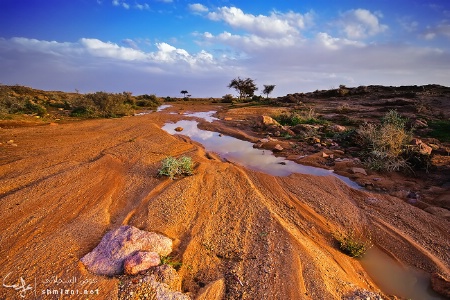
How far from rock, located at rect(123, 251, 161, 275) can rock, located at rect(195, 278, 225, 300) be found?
61cm

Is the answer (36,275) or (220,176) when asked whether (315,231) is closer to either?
(220,176)

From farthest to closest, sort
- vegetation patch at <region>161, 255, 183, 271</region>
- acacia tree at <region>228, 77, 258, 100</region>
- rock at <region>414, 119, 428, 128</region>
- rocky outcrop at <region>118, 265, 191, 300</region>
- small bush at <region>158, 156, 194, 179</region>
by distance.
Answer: acacia tree at <region>228, 77, 258, 100</region> < rock at <region>414, 119, 428, 128</region> < small bush at <region>158, 156, 194, 179</region> < vegetation patch at <region>161, 255, 183, 271</region> < rocky outcrop at <region>118, 265, 191, 300</region>

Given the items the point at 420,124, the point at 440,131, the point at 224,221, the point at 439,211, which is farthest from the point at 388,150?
the point at 420,124

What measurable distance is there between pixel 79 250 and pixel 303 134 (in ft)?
31.8

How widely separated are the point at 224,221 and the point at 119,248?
1713 mm

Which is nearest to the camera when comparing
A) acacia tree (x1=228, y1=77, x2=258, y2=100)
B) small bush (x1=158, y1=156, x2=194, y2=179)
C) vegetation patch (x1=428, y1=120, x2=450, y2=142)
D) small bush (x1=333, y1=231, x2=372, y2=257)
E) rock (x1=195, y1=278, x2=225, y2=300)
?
rock (x1=195, y1=278, x2=225, y2=300)

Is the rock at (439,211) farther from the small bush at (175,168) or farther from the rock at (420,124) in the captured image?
the rock at (420,124)

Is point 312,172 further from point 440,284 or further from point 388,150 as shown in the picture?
point 440,284

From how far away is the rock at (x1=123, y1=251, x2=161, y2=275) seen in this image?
2.86 metres

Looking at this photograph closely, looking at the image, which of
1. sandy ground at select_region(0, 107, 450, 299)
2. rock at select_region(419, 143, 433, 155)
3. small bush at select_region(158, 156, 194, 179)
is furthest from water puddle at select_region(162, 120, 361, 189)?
rock at select_region(419, 143, 433, 155)

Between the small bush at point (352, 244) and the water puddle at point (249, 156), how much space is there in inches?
95.3

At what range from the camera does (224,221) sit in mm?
4297

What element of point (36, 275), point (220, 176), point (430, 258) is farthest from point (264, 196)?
point (36, 275)

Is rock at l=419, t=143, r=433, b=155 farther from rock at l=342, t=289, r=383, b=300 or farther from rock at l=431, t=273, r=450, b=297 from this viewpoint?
rock at l=342, t=289, r=383, b=300
